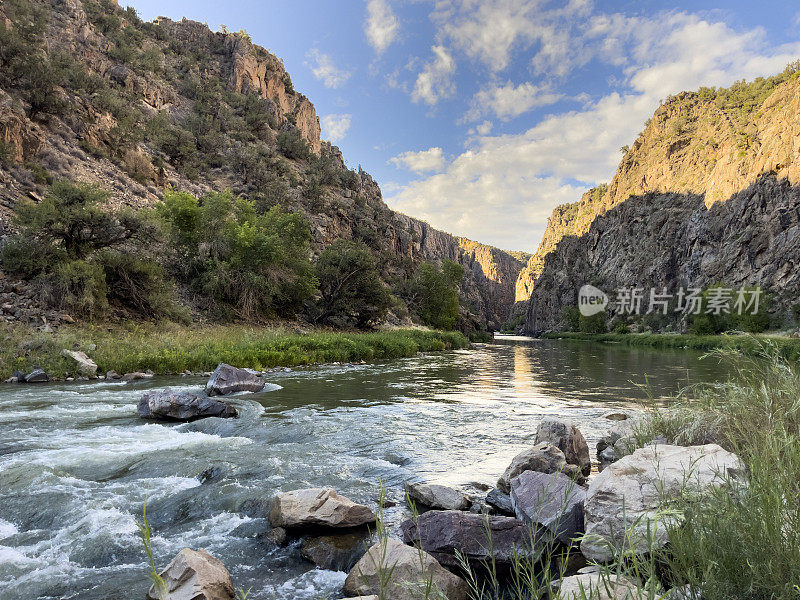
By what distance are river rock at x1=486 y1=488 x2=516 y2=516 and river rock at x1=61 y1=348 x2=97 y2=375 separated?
15.5 meters

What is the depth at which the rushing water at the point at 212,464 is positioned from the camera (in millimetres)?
4184

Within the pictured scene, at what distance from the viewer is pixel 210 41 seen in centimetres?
7862

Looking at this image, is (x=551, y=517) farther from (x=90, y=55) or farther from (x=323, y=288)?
(x=90, y=55)

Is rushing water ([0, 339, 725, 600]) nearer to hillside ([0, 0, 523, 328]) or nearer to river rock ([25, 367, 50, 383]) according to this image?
river rock ([25, 367, 50, 383])

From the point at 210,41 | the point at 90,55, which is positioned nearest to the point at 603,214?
the point at 210,41

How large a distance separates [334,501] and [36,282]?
20.5 metres

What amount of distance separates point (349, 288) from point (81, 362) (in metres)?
25.4

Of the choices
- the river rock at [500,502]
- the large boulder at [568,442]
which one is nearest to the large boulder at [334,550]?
the river rock at [500,502]

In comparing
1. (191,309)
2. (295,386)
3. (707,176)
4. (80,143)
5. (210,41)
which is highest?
(210,41)

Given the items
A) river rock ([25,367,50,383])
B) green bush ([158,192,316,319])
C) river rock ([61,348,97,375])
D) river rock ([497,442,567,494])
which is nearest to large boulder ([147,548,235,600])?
river rock ([497,442,567,494])

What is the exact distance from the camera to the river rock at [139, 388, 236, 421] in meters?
10.3

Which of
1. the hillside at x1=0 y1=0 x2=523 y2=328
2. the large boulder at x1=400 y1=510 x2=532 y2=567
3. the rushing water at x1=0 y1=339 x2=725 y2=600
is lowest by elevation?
the rushing water at x1=0 y1=339 x2=725 y2=600

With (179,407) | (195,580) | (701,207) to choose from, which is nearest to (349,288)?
(179,407)

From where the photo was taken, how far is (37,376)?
14.0m
